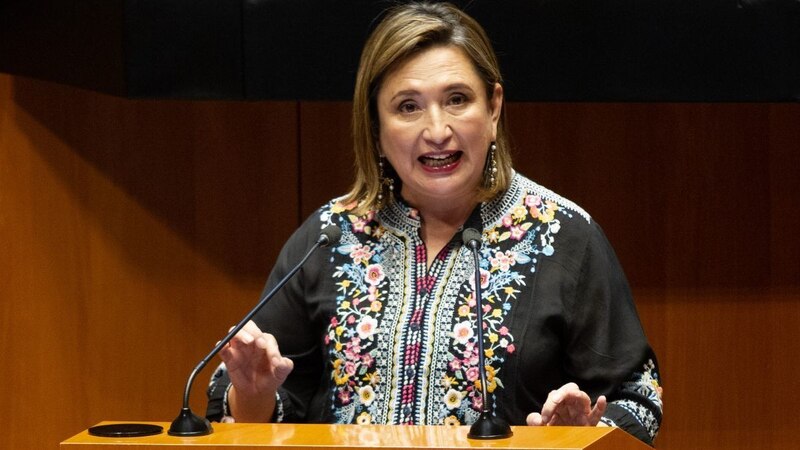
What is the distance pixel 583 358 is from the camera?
7.90 ft

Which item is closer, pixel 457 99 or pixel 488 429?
pixel 488 429

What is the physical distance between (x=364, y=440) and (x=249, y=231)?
1.68 metres

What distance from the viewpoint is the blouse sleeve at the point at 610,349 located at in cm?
238

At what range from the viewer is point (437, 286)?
8.14ft

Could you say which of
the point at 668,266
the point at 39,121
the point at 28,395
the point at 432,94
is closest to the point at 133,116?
the point at 39,121

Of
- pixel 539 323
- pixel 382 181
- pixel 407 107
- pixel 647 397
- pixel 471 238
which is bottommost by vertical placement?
pixel 647 397

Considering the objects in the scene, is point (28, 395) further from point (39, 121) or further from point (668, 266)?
point (668, 266)

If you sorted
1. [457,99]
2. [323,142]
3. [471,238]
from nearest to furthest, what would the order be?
[471,238] < [457,99] < [323,142]

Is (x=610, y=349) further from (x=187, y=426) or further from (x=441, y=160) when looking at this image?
(x=187, y=426)

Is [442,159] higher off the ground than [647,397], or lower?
higher

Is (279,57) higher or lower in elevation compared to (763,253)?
higher

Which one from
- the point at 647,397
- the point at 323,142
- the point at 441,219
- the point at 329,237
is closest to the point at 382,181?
the point at 441,219

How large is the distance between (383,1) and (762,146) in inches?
43.1

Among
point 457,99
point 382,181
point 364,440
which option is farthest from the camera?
point 382,181
